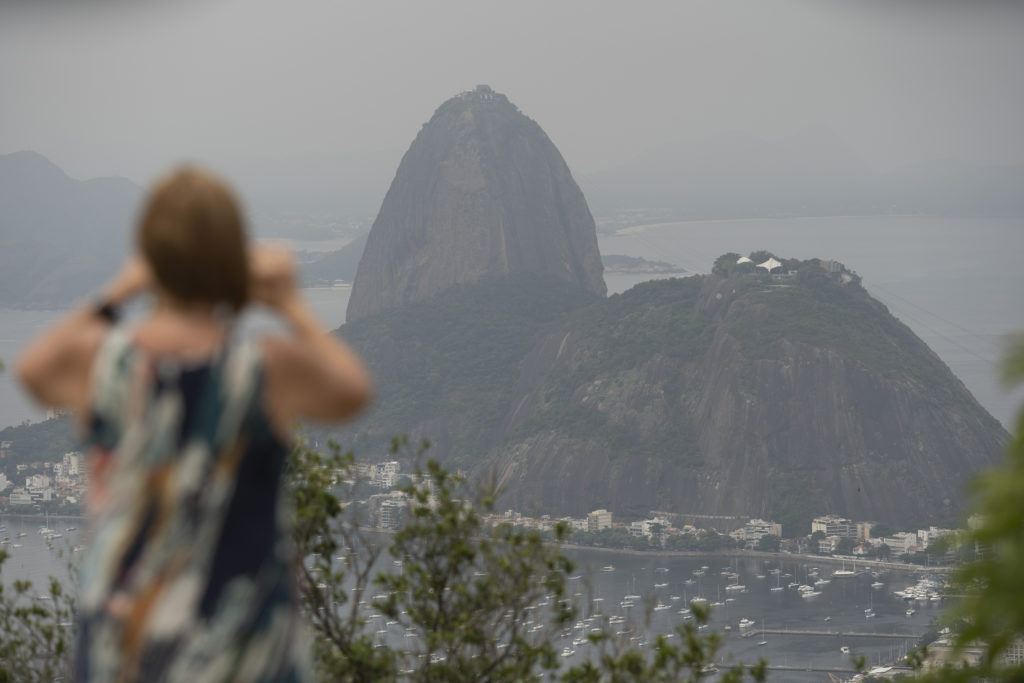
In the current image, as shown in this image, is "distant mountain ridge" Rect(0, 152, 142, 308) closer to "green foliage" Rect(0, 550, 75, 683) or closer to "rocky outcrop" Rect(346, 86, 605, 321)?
"rocky outcrop" Rect(346, 86, 605, 321)

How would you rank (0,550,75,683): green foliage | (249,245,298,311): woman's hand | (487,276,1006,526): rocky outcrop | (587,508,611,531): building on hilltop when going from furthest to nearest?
1. (487,276,1006,526): rocky outcrop
2. (587,508,611,531): building on hilltop
3. (0,550,75,683): green foliage
4. (249,245,298,311): woman's hand

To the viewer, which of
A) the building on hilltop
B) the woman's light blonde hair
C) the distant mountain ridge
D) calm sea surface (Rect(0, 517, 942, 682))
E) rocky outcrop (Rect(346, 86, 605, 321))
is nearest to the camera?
the woman's light blonde hair

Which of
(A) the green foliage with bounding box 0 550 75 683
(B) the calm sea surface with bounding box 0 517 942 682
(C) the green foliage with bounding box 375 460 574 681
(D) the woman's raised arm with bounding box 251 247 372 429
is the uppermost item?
(D) the woman's raised arm with bounding box 251 247 372 429

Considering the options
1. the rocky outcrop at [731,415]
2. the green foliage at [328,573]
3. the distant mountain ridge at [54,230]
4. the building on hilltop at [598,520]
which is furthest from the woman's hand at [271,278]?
the distant mountain ridge at [54,230]

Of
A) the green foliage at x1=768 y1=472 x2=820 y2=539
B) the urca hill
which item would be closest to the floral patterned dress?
the green foliage at x1=768 y1=472 x2=820 y2=539

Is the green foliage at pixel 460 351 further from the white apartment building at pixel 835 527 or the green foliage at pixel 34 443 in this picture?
the white apartment building at pixel 835 527

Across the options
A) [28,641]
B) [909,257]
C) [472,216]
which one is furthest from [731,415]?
[909,257]

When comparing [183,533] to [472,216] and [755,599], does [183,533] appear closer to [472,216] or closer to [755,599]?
[755,599]
